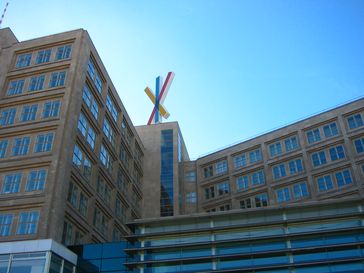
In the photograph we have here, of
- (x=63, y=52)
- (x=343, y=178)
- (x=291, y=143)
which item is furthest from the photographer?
(x=291, y=143)

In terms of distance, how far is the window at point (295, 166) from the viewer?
59.6 metres

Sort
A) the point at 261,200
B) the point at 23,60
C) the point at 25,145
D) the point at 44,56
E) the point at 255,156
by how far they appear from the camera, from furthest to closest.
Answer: the point at 255,156 < the point at 261,200 < the point at 23,60 < the point at 44,56 < the point at 25,145

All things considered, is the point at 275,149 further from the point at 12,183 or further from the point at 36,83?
the point at 12,183

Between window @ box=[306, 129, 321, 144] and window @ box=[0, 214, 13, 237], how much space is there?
124 ft

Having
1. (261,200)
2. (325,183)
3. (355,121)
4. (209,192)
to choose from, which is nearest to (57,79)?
(209,192)

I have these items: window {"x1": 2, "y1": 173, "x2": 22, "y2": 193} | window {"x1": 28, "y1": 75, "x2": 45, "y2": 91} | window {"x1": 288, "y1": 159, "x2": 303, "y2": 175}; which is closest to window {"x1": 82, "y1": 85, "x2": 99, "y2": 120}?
window {"x1": 28, "y1": 75, "x2": 45, "y2": 91}

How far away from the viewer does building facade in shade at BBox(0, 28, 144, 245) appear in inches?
1585

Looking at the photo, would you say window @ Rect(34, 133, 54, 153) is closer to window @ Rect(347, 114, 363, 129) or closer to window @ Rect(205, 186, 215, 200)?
window @ Rect(205, 186, 215, 200)

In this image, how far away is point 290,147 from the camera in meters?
61.7

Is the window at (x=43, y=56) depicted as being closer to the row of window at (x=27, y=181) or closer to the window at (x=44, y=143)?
the window at (x=44, y=143)

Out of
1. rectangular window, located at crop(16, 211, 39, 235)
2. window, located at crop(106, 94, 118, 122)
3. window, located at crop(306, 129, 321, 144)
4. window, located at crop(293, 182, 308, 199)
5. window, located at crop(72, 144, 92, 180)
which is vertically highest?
window, located at crop(106, 94, 118, 122)

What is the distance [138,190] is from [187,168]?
9.28 metres

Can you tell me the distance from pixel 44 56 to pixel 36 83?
3.75 m

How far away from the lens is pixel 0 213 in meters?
40.6
